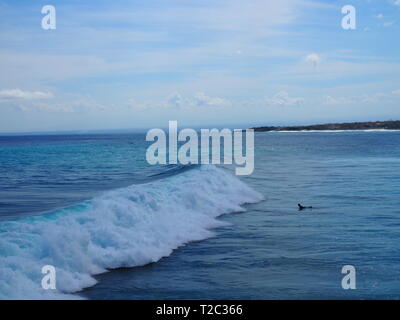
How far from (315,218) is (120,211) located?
6781 millimetres

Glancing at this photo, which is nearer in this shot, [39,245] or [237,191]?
[39,245]

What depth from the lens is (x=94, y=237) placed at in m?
13.4

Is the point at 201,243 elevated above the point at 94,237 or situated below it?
below

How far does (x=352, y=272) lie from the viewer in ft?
37.0

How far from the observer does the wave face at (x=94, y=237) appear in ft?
35.3

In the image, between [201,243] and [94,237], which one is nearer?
[94,237]

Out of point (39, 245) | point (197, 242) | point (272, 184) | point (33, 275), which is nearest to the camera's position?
point (33, 275)

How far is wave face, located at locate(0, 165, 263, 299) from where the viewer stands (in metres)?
10.8

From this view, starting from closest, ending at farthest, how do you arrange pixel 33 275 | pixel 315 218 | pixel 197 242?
pixel 33 275, pixel 197 242, pixel 315 218

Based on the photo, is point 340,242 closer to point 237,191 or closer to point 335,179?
point 237,191
